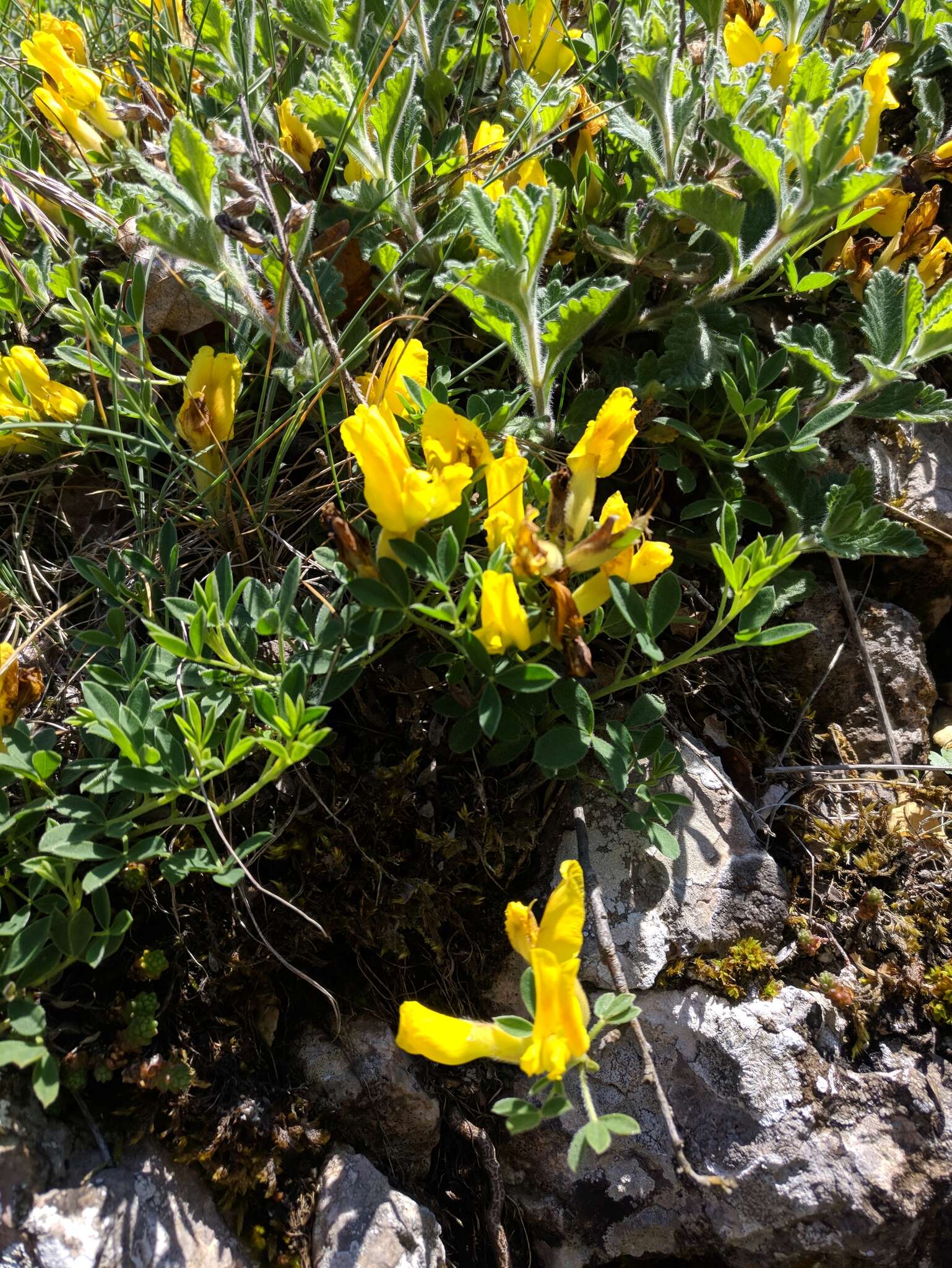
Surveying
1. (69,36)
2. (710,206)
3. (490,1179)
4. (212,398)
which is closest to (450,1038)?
(490,1179)

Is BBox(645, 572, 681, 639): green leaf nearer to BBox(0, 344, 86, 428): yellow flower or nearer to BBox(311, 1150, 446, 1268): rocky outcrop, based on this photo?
BBox(311, 1150, 446, 1268): rocky outcrop

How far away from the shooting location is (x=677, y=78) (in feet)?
6.53

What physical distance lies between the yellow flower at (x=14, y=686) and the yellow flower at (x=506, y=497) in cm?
93

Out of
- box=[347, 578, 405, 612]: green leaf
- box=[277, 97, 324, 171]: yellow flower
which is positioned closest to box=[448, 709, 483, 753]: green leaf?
box=[347, 578, 405, 612]: green leaf

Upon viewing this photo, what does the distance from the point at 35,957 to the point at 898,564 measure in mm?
2135

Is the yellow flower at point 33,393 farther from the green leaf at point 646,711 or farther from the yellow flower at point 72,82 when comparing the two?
the green leaf at point 646,711

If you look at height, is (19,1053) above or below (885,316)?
below

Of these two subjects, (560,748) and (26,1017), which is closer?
(26,1017)

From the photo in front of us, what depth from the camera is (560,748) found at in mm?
1649

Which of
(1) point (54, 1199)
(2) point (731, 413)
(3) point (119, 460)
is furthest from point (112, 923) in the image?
(2) point (731, 413)

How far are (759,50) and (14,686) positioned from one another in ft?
7.44

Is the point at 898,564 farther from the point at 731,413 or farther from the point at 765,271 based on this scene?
the point at 765,271

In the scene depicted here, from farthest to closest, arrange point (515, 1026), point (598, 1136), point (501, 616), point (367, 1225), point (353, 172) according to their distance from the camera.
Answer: point (353, 172)
point (367, 1225)
point (501, 616)
point (515, 1026)
point (598, 1136)

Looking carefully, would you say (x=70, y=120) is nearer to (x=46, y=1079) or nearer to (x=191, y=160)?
(x=191, y=160)
